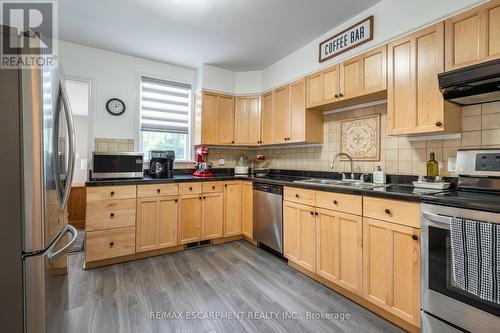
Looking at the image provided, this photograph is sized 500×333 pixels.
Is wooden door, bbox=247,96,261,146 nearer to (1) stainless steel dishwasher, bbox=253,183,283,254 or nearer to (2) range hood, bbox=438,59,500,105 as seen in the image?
(1) stainless steel dishwasher, bbox=253,183,283,254

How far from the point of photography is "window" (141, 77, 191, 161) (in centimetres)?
346

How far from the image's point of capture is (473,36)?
1583 mm

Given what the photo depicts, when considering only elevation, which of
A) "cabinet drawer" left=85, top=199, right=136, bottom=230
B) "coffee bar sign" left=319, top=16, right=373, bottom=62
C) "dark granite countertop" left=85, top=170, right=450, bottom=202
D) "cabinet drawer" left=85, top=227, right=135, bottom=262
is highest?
"coffee bar sign" left=319, top=16, right=373, bottom=62

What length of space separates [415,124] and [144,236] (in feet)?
9.53

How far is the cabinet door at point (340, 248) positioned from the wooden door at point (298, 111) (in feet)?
3.67

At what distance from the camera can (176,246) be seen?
9.80 ft

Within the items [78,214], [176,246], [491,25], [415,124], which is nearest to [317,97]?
[415,124]

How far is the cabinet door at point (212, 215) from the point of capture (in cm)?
315

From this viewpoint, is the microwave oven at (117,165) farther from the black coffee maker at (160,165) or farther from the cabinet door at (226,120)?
the cabinet door at (226,120)

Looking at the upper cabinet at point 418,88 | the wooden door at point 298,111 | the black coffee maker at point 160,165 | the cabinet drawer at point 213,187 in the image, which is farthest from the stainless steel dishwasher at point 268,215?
the upper cabinet at point 418,88

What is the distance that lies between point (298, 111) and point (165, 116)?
1.97 m

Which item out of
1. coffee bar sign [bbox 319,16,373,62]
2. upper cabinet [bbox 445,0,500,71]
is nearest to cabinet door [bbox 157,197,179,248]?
coffee bar sign [bbox 319,16,373,62]

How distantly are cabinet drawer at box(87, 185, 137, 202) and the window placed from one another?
0.78m

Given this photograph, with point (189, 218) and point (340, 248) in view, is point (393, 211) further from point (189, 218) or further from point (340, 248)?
point (189, 218)
